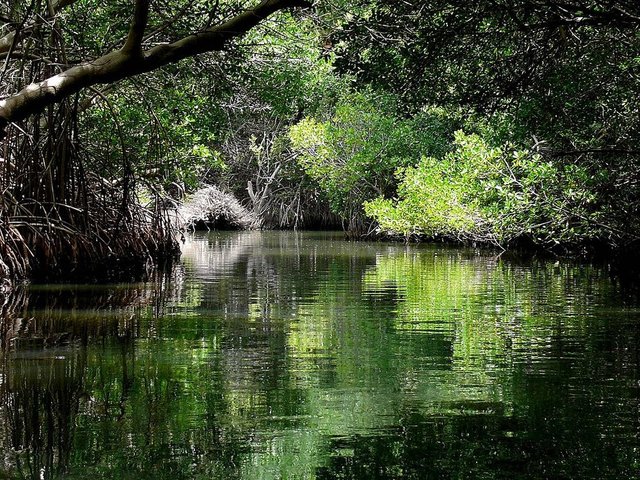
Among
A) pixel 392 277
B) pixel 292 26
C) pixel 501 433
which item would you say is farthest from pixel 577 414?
pixel 292 26

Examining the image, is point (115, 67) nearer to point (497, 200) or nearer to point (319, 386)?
point (319, 386)

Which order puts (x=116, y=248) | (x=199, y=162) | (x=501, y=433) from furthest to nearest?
(x=199, y=162), (x=116, y=248), (x=501, y=433)

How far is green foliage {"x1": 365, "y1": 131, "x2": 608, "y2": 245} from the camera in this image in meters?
14.7

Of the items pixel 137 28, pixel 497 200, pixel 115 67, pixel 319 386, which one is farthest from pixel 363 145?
pixel 319 386

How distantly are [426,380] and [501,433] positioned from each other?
1.24m

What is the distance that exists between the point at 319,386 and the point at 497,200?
525 inches

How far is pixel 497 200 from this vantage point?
18094 mm

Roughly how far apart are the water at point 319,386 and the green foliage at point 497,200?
4.22 m

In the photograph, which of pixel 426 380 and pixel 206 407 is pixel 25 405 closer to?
pixel 206 407

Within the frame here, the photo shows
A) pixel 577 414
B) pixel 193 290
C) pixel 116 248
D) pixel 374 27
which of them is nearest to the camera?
pixel 577 414

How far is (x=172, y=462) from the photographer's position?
370 cm

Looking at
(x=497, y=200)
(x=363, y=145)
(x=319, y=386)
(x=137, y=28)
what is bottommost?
(x=319, y=386)

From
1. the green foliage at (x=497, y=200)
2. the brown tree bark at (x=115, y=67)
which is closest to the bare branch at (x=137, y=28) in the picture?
the brown tree bark at (x=115, y=67)

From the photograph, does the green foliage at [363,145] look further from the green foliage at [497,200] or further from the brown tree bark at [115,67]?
the brown tree bark at [115,67]
